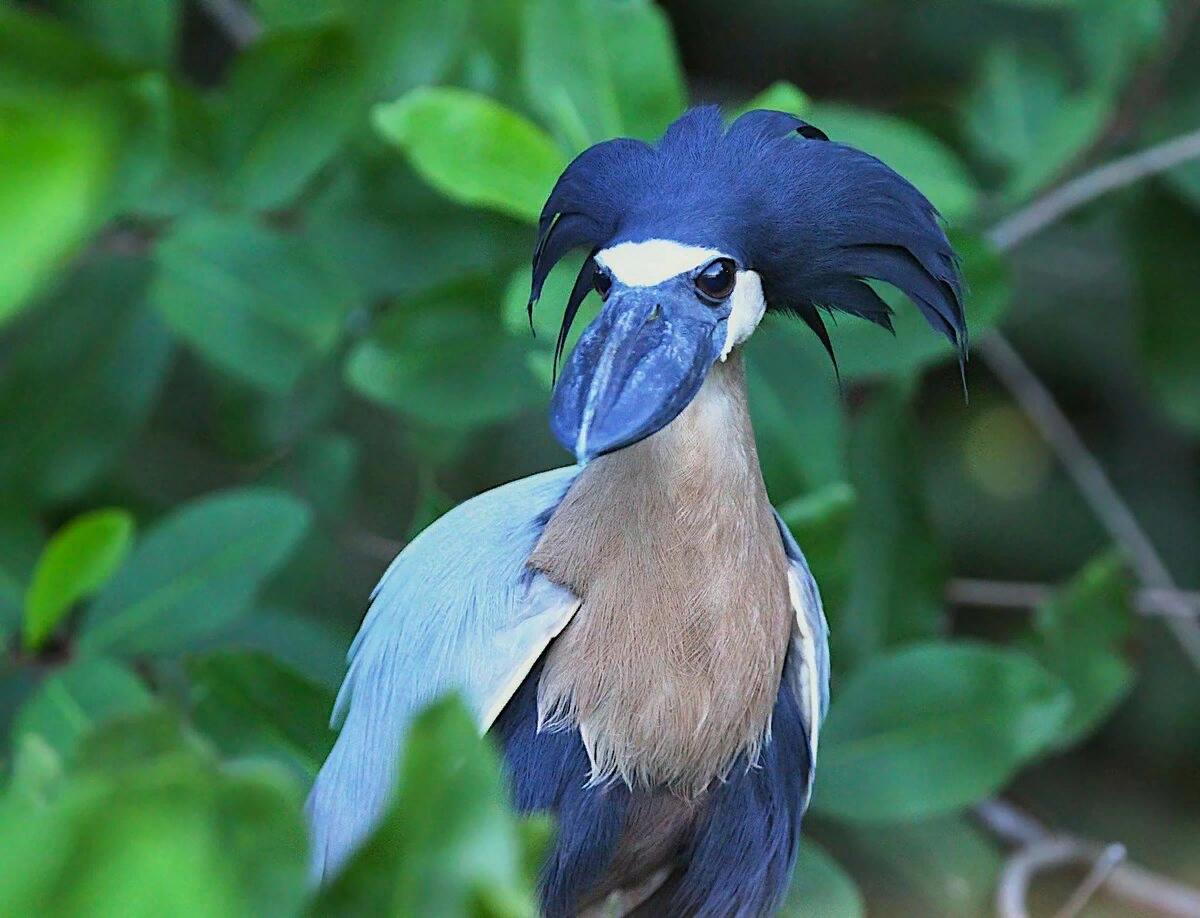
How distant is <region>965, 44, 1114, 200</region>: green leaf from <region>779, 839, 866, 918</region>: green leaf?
3.00 feet

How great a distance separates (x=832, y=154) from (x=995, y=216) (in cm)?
95

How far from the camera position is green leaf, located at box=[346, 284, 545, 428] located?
1722 mm

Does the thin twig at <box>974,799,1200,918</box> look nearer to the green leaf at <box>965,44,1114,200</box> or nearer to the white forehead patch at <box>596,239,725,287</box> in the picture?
the green leaf at <box>965,44,1114,200</box>

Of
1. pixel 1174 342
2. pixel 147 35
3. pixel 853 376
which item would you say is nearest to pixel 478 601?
pixel 853 376

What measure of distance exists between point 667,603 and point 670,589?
0.01m

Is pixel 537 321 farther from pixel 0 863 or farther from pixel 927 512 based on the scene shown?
pixel 0 863

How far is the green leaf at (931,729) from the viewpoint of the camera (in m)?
1.66

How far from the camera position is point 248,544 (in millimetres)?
1699

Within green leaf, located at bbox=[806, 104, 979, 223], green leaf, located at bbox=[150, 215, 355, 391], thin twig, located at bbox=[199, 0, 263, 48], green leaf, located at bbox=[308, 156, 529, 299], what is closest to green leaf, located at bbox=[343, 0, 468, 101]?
green leaf, located at bbox=[308, 156, 529, 299]

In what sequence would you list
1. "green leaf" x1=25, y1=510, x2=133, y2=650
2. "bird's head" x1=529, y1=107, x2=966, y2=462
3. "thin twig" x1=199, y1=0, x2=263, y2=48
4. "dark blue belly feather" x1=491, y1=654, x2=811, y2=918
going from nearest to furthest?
"bird's head" x1=529, y1=107, x2=966, y2=462 < "dark blue belly feather" x1=491, y1=654, x2=811, y2=918 < "green leaf" x1=25, y1=510, x2=133, y2=650 < "thin twig" x1=199, y1=0, x2=263, y2=48

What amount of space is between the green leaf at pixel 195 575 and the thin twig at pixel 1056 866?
0.96 m

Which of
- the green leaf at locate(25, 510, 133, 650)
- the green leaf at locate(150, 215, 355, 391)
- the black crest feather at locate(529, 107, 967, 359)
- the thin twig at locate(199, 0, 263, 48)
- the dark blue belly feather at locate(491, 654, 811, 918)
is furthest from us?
the thin twig at locate(199, 0, 263, 48)

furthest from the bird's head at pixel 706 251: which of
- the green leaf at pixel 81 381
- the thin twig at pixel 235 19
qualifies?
the thin twig at pixel 235 19

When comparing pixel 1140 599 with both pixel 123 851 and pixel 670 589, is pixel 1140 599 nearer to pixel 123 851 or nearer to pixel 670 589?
pixel 670 589
